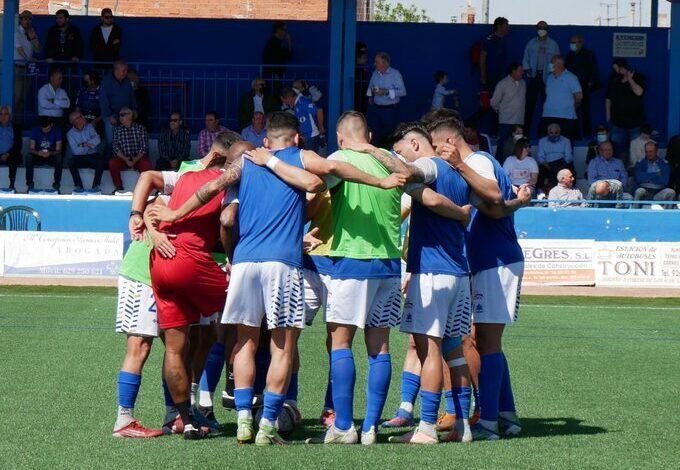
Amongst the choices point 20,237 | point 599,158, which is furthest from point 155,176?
point 599,158

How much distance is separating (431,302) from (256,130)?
15404 millimetres

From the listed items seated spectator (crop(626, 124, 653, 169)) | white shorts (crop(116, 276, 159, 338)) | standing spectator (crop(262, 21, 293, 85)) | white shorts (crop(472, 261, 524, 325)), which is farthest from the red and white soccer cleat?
standing spectator (crop(262, 21, 293, 85))

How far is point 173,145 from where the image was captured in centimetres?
2328

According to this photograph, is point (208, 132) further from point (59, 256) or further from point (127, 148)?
point (59, 256)

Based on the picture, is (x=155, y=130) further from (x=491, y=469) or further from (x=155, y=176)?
(x=491, y=469)

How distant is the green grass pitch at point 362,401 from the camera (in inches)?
282

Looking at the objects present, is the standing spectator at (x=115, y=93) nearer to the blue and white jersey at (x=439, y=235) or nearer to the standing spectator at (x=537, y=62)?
the standing spectator at (x=537, y=62)

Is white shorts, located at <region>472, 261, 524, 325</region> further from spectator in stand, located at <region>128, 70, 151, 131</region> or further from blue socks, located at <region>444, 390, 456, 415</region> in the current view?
spectator in stand, located at <region>128, 70, 151, 131</region>

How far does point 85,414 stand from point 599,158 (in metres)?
15.9

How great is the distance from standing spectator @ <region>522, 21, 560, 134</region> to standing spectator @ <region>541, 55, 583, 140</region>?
1.97 feet

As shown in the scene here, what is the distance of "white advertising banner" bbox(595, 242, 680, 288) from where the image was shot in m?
19.5

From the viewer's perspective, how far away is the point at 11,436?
25.4 ft

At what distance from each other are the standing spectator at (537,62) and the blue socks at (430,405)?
17580 millimetres

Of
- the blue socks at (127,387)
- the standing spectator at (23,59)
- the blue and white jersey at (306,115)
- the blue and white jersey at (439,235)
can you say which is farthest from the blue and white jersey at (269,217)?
the standing spectator at (23,59)
